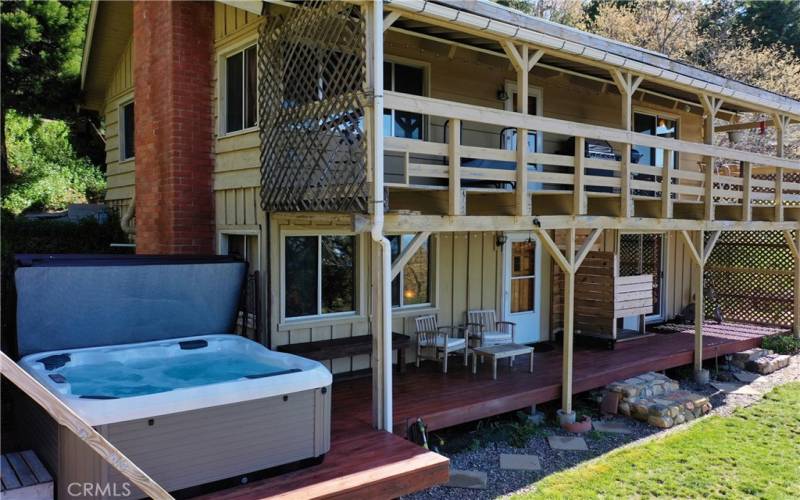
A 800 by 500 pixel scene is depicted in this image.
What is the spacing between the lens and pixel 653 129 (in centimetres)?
1119

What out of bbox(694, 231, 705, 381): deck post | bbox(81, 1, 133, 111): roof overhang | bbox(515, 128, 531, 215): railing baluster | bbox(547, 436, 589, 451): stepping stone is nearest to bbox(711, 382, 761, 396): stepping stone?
bbox(694, 231, 705, 381): deck post

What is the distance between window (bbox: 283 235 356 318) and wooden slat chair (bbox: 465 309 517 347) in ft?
6.20

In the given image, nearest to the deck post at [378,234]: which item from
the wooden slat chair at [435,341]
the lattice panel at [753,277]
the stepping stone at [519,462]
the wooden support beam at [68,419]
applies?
the stepping stone at [519,462]

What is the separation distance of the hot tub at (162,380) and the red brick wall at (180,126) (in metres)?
1.36

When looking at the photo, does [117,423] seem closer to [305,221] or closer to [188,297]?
[188,297]

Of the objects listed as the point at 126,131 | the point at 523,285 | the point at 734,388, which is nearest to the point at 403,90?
the point at 523,285

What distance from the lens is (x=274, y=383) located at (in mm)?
4207

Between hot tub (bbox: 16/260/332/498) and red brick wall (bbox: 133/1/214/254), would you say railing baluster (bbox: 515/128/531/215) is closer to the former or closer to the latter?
hot tub (bbox: 16/260/332/498)

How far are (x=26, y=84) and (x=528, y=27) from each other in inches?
455

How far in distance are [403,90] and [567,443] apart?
4.67 meters

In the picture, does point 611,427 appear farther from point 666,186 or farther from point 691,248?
point 666,186

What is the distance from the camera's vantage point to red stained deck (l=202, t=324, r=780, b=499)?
13.6 ft

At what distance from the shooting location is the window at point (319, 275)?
6746 millimetres

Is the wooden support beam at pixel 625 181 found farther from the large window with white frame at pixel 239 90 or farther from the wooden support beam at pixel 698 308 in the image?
the large window with white frame at pixel 239 90
